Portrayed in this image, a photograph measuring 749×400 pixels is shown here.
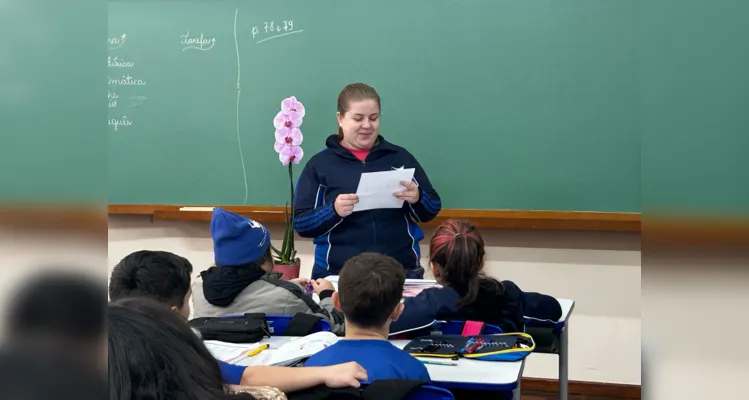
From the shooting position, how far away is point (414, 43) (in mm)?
3895

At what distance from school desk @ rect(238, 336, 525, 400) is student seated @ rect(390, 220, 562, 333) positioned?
0.89 feet

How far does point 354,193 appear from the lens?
287 centimetres

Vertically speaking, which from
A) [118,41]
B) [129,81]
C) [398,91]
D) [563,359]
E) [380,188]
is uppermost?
[118,41]

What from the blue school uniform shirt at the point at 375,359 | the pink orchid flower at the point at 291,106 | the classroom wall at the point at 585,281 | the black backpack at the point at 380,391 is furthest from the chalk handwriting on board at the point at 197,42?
the black backpack at the point at 380,391

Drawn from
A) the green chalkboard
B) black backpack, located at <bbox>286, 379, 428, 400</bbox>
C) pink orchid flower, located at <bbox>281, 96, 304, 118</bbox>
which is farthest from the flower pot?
black backpack, located at <bbox>286, 379, 428, 400</bbox>

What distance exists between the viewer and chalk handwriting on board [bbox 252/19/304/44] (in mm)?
4070

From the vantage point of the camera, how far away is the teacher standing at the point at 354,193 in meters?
2.86

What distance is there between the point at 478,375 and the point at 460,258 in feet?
1.54

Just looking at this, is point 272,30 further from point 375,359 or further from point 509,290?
point 375,359

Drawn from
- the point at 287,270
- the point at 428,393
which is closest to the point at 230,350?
the point at 428,393

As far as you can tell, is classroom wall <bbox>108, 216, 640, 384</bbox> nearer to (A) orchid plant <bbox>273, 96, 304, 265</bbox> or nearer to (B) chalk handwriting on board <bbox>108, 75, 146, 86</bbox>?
(A) orchid plant <bbox>273, 96, 304, 265</bbox>

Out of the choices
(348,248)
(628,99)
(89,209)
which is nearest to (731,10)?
(89,209)

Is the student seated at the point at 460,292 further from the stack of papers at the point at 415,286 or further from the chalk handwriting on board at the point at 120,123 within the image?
the chalk handwriting on board at the point at 120,123

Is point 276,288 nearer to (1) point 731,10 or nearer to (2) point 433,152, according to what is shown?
(2) point 433,152
